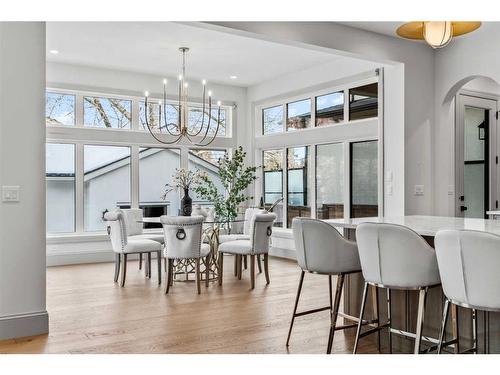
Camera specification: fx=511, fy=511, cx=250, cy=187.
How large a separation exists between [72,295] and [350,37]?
13.5 feet

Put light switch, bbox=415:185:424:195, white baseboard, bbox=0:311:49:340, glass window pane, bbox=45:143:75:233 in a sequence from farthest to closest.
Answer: glass window pane, bbox=45:143:75:233 < light switch, bbox=415:185:424:195 < white baseboard, bbox=0:311:49:340

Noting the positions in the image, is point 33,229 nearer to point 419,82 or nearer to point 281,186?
point 419,82

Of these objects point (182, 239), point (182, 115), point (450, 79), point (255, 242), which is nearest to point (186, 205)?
point (182, 239)

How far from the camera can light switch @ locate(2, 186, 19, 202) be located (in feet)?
12.5

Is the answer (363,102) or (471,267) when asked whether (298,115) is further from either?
(471,267)

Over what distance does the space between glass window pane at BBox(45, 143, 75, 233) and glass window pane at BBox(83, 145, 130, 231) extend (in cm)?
21

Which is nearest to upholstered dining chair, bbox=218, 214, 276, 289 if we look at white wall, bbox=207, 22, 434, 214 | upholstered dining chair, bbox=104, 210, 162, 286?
upholstered dining chair, bbox=104, 210, 162, 286

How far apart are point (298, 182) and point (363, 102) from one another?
6.23 feet

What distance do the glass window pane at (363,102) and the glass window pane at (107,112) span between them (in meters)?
3.57

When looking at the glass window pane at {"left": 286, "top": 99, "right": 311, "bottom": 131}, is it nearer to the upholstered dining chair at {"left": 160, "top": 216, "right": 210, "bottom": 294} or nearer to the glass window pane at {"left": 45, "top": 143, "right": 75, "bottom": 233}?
the upholstered dining chair at {"left": 160, "top": 216, "right": 210, "bottom": 294}

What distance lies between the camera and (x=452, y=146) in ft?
22.0

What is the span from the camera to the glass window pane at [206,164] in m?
8.94

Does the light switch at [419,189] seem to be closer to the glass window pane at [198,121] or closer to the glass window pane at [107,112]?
the glass window pane at [198,121]
